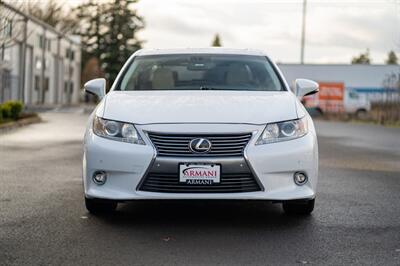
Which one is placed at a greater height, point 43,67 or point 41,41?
point 41,41

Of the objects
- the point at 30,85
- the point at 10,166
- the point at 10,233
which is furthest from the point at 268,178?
the point at 30,85

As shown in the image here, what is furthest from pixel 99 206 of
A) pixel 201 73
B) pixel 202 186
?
pixel 201 73

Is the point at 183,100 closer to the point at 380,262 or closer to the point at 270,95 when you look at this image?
the point at 270,95

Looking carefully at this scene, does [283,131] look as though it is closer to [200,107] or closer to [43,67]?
[200,107]

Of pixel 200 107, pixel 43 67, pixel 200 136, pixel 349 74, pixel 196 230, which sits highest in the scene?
pixel 200 107

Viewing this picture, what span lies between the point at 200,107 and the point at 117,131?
0.72 meters

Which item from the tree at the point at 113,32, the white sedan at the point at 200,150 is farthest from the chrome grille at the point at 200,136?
the tree at the point at 113,32

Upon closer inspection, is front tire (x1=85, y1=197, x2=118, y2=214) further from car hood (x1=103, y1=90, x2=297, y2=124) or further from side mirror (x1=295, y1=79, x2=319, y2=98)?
side mirror (x1=295, y1=79, x2=319, y2=98)

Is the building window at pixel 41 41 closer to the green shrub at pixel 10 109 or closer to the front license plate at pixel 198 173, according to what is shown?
the green shrub at pixel 10 109

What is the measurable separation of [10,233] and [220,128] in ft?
6.00

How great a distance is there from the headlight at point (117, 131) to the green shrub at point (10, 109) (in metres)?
15.8

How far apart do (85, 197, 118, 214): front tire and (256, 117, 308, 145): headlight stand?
4.98ft

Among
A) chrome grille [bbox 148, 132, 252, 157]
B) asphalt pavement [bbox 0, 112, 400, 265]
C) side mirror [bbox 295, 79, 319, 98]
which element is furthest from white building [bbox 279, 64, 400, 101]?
chrome grille [bbox 148, 132, 252, 157]

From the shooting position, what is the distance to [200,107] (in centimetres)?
537
